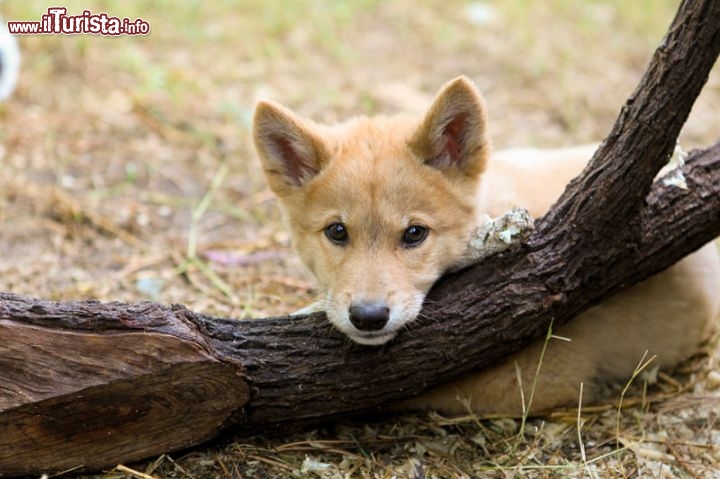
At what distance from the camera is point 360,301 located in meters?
3.33

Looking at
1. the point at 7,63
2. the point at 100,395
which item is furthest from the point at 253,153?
the point at 100,395

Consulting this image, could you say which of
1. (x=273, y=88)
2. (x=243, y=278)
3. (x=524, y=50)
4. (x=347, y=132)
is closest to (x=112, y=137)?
(x=273, y=88)

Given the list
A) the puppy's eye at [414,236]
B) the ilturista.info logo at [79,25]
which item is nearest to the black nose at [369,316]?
the puppy's eye at [414,236]

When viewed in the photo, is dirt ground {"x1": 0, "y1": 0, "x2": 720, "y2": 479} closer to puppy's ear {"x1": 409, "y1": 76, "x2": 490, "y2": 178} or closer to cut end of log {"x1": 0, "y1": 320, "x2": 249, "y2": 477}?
cut end of log {"x1": 0, "y1": 320, "x2": 249, "y2": 477}

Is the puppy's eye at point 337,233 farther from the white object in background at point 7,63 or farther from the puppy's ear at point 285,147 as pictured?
the white object in background at point 7,63

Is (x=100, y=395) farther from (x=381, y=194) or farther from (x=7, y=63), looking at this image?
(x=7, y=63)

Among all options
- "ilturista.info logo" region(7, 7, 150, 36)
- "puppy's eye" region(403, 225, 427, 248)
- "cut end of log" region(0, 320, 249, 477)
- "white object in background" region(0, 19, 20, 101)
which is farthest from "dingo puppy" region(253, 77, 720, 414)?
"ilturista.info logo" region(7, 7, 150, 36)

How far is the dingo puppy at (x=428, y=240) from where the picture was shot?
3578mm

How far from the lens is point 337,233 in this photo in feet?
12.5

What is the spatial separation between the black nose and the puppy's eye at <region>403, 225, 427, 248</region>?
47 cm

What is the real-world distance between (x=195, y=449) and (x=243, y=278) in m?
1.75

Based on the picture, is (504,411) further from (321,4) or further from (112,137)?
(321,4)

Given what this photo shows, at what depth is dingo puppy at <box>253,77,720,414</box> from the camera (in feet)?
11.7

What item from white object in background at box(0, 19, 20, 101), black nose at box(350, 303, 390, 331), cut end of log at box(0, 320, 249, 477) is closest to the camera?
cut end of log at box(0, 320, 249, 477)
